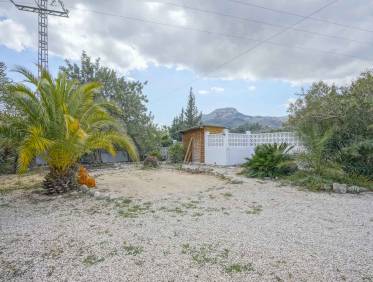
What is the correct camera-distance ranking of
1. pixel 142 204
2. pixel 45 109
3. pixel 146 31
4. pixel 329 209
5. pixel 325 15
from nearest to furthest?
pixel 329 209, pixel 142 204, pixel 45 109, pixel 325 15, pixel 146 31

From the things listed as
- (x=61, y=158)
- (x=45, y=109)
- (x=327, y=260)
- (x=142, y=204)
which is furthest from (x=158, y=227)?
(x=45, y=109)

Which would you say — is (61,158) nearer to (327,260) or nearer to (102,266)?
(102,266)

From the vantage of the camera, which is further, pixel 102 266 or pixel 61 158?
pixel 61 158

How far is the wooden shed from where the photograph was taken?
1348 cm

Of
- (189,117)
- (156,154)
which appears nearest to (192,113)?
(189,117)

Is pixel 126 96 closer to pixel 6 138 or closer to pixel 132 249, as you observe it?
pixel 6 138

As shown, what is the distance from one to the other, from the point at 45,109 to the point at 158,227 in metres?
4.34

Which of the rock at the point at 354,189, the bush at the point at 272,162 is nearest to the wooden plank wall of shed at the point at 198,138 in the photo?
the bush at the point at 272,162

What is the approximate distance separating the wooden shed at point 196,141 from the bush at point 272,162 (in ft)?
17.4

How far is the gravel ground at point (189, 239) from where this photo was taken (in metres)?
2.29

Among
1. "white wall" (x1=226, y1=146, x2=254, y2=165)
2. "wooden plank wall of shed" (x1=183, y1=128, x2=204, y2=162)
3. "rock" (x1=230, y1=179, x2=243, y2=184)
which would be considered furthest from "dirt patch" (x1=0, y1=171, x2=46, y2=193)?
"white wall" (x1=226, y1=146, x2=254, y2=165)

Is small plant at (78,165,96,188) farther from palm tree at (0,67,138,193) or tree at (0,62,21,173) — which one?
tree at (0,62,21,173)

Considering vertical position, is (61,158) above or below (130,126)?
below

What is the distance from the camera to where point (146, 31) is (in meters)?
11.1
